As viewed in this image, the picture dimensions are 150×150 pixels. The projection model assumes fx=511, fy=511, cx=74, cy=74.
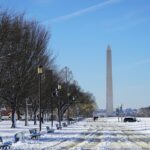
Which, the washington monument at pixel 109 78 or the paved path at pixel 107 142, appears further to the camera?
the washington monument at pixel 109 78

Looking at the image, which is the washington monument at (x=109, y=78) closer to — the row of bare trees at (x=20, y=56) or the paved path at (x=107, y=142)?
the row of bare trees at (x=20, y=56)

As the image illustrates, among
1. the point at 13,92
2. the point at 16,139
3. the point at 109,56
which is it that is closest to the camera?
the point at 16,139

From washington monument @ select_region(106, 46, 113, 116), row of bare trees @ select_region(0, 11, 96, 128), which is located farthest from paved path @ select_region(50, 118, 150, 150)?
washington monument @ select_region(106, 46, 113, 116)

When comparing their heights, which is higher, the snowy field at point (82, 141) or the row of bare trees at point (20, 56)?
the row of bare trees at point (20, 56)

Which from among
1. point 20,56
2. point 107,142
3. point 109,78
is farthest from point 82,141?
point 109,78

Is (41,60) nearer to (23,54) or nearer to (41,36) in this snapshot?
(41,36)

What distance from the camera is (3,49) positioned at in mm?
38469

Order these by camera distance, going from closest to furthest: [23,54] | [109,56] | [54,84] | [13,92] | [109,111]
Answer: [23,54], [13,92], [54,84], [109,56], [109,111]

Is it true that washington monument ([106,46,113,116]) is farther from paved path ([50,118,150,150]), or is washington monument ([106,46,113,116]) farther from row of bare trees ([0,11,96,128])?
paved path ([50,118,150,150])

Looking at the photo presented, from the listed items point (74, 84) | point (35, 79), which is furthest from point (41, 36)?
A: point (74, 84)

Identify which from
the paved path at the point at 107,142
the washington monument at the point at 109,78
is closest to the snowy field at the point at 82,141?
the paved path at the point at 107,142

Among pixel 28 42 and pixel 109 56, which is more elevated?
pixel 109 56

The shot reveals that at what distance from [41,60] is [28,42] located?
6.03 m

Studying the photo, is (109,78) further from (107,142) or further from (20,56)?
(107,142)
